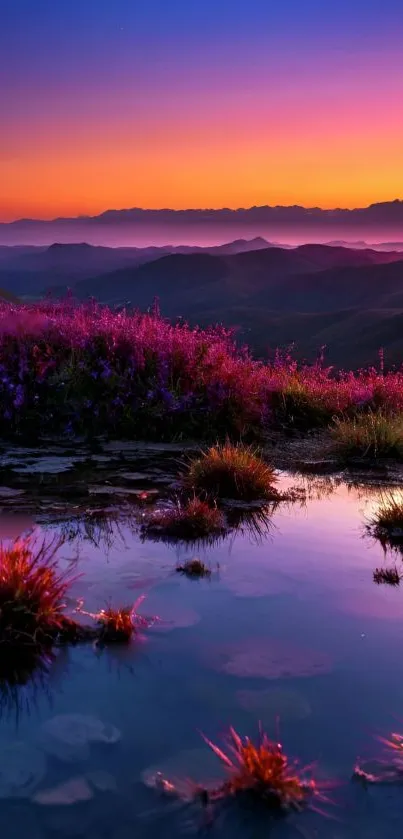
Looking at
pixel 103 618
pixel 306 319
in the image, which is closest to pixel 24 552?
pixel 103 618

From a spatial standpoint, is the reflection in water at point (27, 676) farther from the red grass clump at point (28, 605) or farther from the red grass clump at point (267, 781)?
the red grass clump at point (267, 781)

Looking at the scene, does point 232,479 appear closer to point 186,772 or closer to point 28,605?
point 28,605

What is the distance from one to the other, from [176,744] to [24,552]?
5.83 ft

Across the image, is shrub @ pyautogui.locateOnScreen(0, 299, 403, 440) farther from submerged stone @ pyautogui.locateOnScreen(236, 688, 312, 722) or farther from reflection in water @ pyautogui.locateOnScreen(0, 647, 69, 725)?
submerged stone @ pyautogui.locateOnScreen(236, 688, 312, 722)

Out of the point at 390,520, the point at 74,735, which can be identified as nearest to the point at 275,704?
the point at 74,735

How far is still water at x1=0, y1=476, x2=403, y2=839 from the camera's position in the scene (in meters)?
2.92

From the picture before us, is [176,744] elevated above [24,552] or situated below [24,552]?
below

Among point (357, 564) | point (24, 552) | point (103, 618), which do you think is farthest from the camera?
point (357, 564)

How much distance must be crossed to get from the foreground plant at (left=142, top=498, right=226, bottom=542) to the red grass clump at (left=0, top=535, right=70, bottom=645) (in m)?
1.82

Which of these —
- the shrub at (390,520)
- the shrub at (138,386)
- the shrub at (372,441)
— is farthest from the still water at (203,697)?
the shrub at (138,386)

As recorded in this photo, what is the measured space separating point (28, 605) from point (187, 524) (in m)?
2.22

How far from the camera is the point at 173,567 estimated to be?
215 inches

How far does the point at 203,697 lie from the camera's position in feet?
12.1

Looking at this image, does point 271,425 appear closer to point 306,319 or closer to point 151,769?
point 151,769
